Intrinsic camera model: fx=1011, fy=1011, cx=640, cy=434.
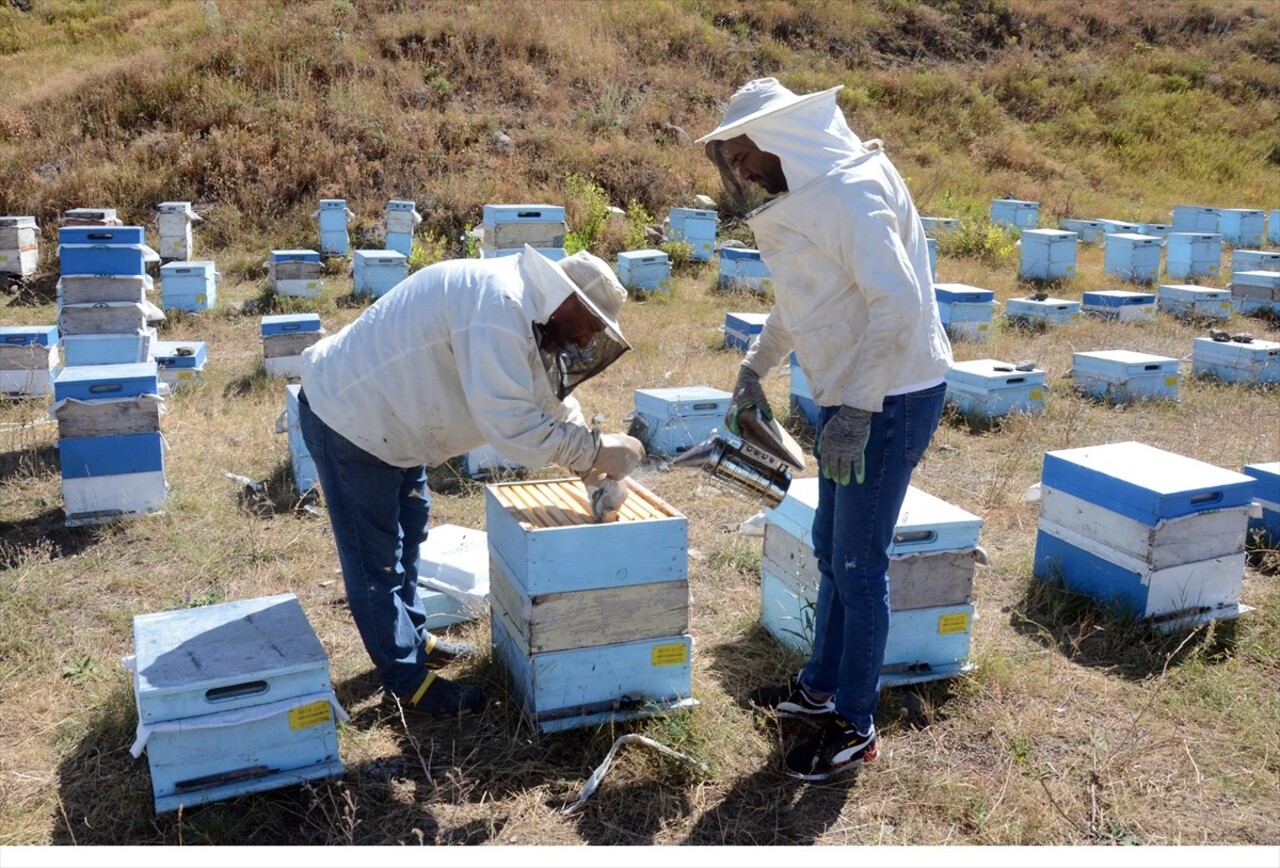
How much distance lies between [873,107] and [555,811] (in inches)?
823

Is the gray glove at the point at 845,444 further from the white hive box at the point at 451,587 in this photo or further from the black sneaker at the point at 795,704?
the white hive box at the point at 451,587

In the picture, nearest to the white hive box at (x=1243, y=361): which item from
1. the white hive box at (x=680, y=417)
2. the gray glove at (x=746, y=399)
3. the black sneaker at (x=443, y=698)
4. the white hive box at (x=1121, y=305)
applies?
the white hive box at (x=1121, y=305)

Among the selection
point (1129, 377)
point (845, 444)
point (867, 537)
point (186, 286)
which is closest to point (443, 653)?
point (867, 537)

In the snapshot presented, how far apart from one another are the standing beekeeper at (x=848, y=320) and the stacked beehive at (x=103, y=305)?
5298 millimetres

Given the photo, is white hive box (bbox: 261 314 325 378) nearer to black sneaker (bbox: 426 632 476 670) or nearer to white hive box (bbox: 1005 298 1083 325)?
black sneaker (bbox: 426 632 476 670)

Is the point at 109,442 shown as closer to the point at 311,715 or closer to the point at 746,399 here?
the point at 311,715

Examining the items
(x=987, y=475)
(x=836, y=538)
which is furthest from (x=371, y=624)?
(x=987, y=475)

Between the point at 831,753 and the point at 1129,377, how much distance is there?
5570 millimetres

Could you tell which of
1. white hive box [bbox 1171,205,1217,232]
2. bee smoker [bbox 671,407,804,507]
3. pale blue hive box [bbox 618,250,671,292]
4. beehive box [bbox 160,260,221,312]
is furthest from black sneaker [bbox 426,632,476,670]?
white hive box [bbox 1171,205,1217,232]

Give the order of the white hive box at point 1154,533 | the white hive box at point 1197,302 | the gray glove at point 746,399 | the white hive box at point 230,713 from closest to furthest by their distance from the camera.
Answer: the white hive box at point 230,713 → the gray glove at point 746,399 → the white hive box at point 1154,533 → the white hive box at point 1197,302

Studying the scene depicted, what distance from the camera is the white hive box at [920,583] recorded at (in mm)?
3473

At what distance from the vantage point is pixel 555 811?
9.52ft

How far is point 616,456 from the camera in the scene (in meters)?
2.94

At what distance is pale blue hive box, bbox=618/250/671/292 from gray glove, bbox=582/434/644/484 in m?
8.63
